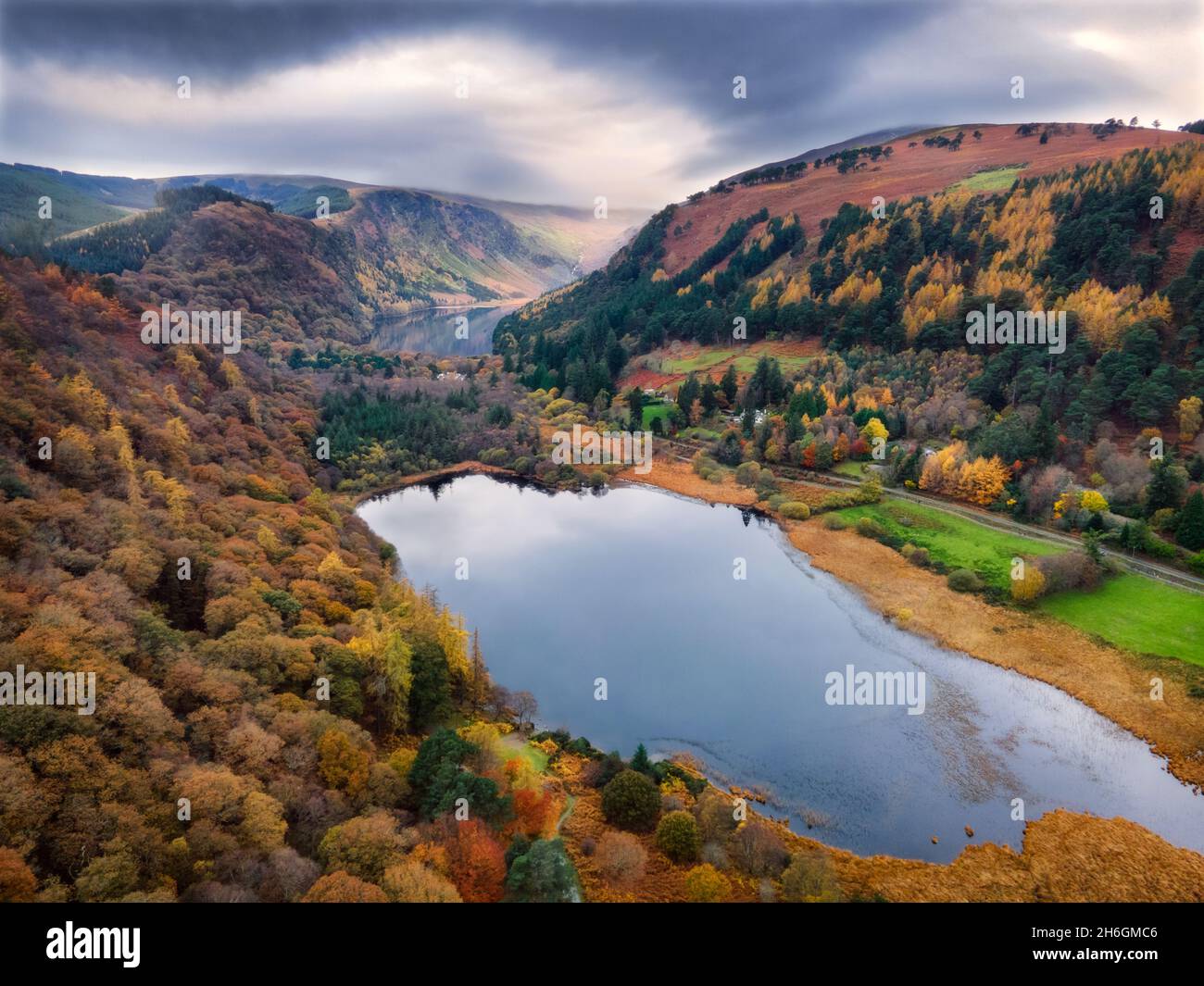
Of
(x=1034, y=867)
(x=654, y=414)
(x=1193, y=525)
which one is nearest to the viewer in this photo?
(x=1034, y=867)

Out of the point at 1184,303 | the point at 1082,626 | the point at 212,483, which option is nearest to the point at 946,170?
the point at 1184,303

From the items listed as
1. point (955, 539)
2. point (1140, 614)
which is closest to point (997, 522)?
point (955, 539)

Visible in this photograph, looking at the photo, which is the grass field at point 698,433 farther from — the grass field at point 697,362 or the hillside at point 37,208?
the hillside at point 37,208

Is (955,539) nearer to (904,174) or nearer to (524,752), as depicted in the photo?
(524,752)

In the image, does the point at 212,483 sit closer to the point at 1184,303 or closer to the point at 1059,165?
the point at 1184,303

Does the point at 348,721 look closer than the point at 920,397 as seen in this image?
Yes

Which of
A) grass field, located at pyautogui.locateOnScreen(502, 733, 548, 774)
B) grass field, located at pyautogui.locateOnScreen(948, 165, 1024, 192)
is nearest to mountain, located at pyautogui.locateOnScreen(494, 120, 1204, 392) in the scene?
grass field, located at pyautogui.locateOnScreen(948, 165, 1024, 192)
